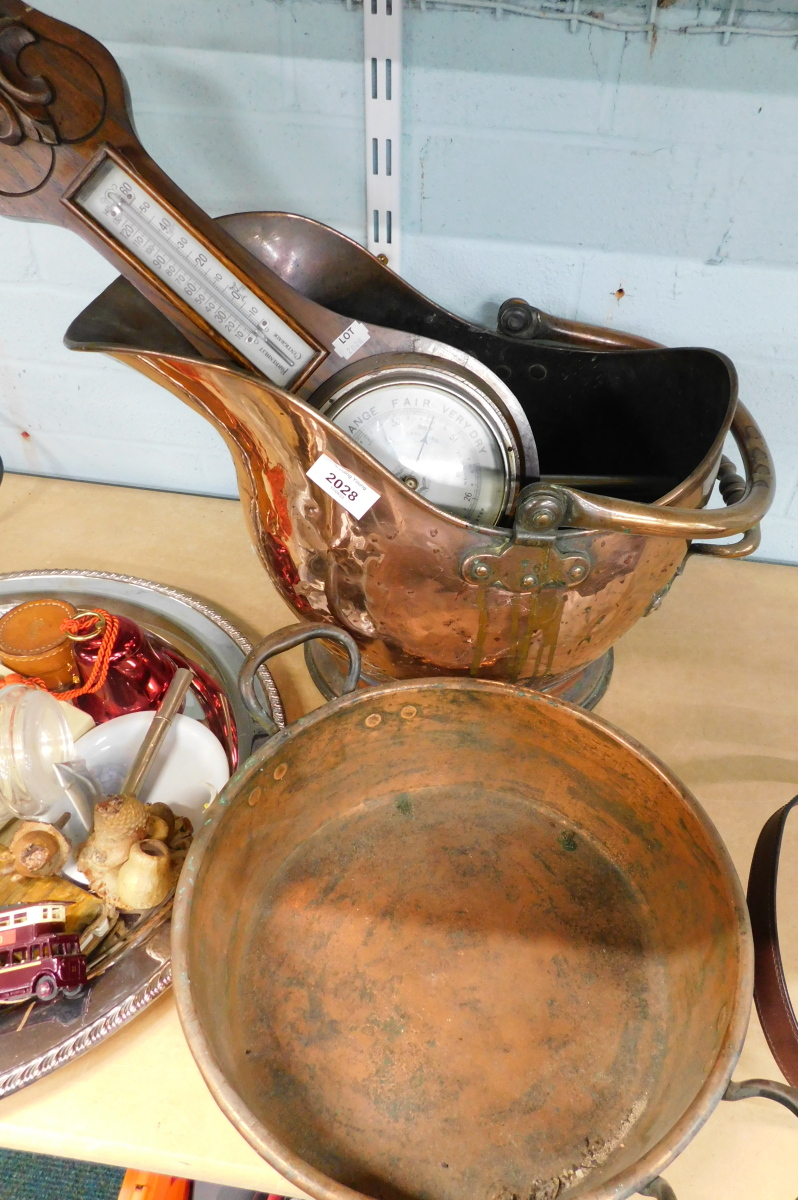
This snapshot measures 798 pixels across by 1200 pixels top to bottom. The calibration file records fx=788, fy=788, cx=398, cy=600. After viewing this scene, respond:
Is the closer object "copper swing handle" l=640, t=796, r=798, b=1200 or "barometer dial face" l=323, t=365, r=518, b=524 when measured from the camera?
"copper swing handle" l=640, t=796, r=798, b=1200

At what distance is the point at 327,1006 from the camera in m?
→ 0.50

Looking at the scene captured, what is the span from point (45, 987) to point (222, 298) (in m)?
0.45

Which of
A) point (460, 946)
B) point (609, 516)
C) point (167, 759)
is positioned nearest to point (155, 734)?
point (167, 759)

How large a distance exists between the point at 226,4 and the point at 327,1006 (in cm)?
70

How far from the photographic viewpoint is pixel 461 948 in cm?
53

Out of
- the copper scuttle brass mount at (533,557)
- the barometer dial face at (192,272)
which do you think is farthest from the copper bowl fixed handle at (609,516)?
the barometer dial face at (192,272)

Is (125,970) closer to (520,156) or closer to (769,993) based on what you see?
(769,993)

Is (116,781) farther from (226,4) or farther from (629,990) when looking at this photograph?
Answer: (226,4)

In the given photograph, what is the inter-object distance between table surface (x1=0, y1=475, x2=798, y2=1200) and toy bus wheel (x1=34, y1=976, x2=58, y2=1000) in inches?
1.9

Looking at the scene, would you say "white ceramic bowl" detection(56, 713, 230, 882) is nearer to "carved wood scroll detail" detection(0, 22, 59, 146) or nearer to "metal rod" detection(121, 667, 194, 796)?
"metal rod" detection(121, 667, 194, 796)

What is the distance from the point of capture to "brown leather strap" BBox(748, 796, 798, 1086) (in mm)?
418

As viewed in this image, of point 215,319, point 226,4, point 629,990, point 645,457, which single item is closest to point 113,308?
point 215,319

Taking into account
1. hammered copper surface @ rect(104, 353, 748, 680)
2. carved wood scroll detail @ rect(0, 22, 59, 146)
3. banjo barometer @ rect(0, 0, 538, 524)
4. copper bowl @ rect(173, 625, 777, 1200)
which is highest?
carved wood scroll detail @ rect(0, 22, 59, 146)

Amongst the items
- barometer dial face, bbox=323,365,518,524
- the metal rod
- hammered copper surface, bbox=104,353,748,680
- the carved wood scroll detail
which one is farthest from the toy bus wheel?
the carved wood scroll detail
